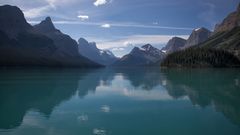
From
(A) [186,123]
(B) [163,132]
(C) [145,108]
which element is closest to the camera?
(B) [163,132]

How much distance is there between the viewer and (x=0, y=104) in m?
53.8

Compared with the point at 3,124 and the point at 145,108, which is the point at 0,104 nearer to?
the point at 3,124

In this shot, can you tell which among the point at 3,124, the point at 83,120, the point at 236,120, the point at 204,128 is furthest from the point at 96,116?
the point at 236,120

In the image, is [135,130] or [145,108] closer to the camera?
[135,130]

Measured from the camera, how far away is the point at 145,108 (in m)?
50.1

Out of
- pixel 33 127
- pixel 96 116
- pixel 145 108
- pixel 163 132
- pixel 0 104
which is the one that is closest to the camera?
pixel 163 132

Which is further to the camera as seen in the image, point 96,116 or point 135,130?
point 96,116

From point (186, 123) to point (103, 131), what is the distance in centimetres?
1132

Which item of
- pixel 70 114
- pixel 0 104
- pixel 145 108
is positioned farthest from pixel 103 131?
pixel 0 104

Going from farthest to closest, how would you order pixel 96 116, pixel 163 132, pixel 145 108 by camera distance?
pixel 145 108 → pixel 96 116 → pixel 163 132

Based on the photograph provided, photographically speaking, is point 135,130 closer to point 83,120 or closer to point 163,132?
point 163,132

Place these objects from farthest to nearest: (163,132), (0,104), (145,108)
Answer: (0,104) → (145,108) → (163,132)

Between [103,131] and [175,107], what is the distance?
21.7m

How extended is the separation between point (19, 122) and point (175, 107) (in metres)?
26.1
